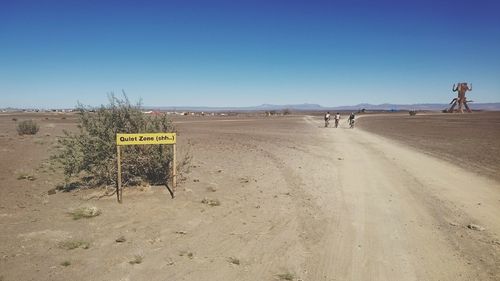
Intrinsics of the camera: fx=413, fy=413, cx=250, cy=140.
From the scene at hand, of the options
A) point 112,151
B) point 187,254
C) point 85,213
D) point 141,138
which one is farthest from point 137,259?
point 112,151

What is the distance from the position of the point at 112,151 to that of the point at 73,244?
166 inches

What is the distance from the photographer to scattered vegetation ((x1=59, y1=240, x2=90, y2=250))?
22.2ft

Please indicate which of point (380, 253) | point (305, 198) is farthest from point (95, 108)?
point (380, 253)

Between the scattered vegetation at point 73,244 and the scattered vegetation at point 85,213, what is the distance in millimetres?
1474

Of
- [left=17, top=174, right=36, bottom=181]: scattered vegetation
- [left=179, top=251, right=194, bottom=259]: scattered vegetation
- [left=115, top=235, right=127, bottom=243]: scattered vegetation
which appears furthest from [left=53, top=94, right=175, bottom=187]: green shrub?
[left=179, top=251, right=194, bottom=259]: scattered vegetation

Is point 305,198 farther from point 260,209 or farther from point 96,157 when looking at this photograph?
point 96,157

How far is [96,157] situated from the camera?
10.9 m

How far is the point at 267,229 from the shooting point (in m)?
7.88

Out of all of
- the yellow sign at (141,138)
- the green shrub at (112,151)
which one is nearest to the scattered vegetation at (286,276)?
the yellow sign at (141,138)

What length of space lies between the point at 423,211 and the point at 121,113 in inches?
312

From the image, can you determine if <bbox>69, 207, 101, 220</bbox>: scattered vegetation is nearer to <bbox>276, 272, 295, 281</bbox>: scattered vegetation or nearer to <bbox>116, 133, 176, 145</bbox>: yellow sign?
<bbox>116, 133, 176, 145</bbox>: yellow sign

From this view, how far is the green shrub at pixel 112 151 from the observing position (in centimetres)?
1071

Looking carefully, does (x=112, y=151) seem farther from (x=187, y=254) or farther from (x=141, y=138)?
(x=187, y=254)

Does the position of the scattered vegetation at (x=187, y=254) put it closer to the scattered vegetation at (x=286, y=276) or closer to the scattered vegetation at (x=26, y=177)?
the scattered vegetation at (x=286, y=276)
